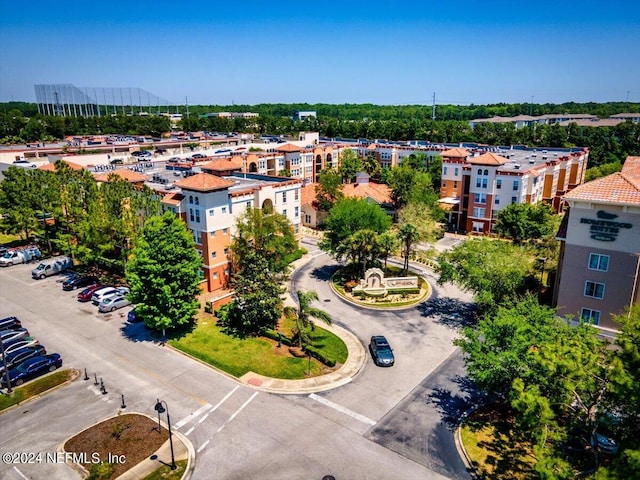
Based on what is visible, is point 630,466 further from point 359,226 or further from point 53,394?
point 359,226

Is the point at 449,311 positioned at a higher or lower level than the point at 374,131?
lower

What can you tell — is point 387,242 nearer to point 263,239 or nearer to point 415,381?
point 263,239

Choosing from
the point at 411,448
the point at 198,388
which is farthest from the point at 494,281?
the point at 198,388

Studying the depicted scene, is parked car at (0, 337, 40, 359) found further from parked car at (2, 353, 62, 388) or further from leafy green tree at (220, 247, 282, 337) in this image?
leafy green tree at (220, 247, 282, 337)

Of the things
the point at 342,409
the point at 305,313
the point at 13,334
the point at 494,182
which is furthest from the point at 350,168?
the point at 342,409

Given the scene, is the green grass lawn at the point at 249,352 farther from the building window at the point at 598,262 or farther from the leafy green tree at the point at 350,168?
the leafy green tree at the point at 350,168

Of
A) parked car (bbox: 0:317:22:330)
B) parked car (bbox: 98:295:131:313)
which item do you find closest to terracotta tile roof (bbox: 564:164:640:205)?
parked car (bbox: 98:295:131:313)
